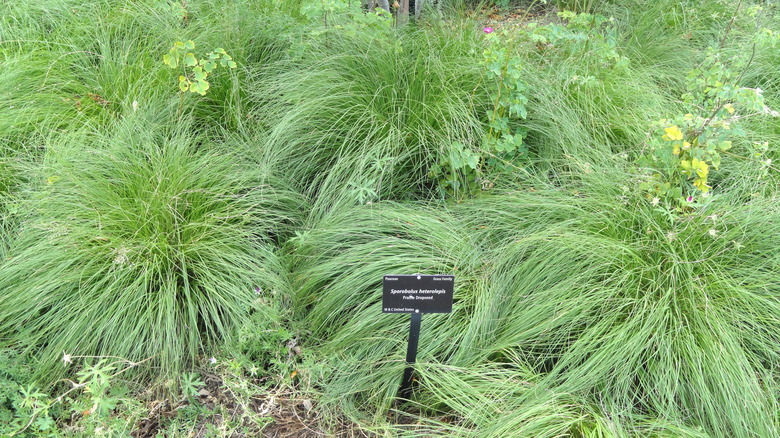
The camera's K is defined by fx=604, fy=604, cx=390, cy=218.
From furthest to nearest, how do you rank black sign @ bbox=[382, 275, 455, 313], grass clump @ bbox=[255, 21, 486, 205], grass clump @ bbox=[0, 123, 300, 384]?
grass clump @ bbox=[255, 21, 486, 205] → grass clump @ bbox=[0, 123, 300, 384] → black sign @ bbox=[382, 275, 455, 313]

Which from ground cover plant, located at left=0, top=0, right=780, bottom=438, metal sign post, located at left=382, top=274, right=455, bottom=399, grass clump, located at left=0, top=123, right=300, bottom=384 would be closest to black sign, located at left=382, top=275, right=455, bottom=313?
metal sign post, located at left=382, top=274, right=455, bottom=399

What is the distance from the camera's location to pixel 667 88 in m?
3.89

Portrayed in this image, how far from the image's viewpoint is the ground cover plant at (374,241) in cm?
230

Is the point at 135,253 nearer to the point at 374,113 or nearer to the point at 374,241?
the point at 374,241

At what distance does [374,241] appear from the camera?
2762 mm

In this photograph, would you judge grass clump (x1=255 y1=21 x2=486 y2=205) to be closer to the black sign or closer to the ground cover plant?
the ground cover plant

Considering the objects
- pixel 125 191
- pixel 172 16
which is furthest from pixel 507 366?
pixel 172 16

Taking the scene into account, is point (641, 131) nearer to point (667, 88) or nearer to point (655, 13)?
point (667, 88)

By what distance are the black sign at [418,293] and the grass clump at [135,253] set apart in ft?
2.61

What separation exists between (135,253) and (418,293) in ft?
4.25

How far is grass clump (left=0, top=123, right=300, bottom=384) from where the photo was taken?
2.53m

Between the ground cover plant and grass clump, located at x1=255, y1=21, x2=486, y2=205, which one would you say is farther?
grass clump, located at x1=255, y1=21, x2=486, y2=205

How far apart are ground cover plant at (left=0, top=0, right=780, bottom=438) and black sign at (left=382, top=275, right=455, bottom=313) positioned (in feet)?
1.09

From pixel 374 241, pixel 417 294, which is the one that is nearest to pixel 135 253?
pixel 374 241
